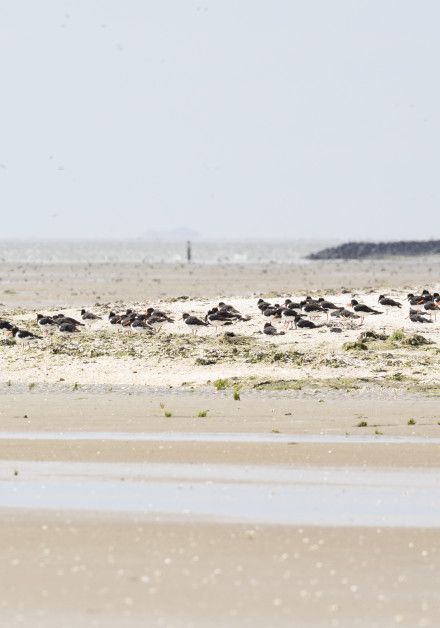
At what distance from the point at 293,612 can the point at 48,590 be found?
6.11ft

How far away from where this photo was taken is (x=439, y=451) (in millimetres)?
17812

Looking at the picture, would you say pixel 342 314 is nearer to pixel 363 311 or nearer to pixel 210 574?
pixel 363 311

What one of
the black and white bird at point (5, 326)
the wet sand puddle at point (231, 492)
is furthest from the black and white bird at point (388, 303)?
the wet sand puddle at point (231, 492)

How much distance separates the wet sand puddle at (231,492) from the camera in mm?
13617

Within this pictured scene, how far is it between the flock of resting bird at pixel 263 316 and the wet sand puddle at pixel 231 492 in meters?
15.1

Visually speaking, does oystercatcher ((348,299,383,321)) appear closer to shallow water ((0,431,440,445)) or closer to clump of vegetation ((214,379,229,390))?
clump of vegetation ((214,379,229,390))

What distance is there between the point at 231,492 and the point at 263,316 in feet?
64.3

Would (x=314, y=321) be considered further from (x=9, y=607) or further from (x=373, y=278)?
(x=373, y=278)

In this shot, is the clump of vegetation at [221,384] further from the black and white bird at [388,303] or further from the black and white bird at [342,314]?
the black and white bird at [388,303]

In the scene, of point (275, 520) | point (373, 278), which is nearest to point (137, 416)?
point (275, 520)

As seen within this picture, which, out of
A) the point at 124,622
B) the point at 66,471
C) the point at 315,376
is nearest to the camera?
the point at 124,622

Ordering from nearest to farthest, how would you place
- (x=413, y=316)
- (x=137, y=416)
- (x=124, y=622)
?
1. (x=124, y=622)
2. (x=137, y=416)
3. (x=413, y=316)

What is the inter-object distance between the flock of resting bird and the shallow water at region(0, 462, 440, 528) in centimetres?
1520

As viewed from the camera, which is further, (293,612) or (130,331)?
(130,331)
